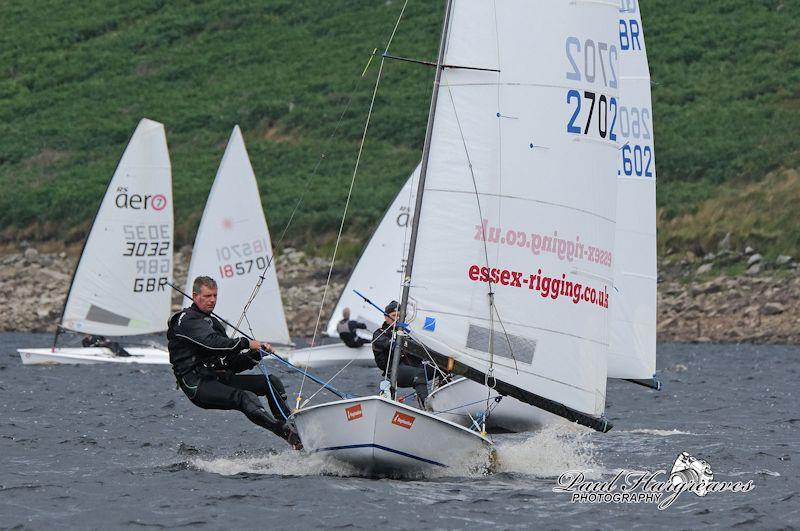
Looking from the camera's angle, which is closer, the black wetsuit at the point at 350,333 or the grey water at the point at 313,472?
the grey water at the point at 313,472

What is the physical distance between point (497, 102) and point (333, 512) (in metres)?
4.06

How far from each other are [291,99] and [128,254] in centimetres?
3576

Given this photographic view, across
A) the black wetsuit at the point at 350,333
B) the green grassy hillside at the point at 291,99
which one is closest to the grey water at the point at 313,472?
the black wetsuit at the point at 350,333

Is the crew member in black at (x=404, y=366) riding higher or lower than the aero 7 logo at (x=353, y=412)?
lower

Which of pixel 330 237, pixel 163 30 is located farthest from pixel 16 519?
pixel 163 30

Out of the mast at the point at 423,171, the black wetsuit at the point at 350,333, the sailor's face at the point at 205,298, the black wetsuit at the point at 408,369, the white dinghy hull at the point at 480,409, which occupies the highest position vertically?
the mast at the point at 423,171

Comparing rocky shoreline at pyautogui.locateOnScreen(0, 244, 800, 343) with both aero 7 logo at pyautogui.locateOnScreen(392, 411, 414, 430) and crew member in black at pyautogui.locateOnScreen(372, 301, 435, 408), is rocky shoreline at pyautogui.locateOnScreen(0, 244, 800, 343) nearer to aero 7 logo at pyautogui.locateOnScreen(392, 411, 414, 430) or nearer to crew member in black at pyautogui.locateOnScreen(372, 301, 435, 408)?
crew member in black at pyautogui.locateOnScreen(372, 301, 435, 408)

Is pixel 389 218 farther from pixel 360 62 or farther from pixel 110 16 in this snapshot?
pixel 110 16

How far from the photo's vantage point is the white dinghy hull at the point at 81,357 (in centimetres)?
2602

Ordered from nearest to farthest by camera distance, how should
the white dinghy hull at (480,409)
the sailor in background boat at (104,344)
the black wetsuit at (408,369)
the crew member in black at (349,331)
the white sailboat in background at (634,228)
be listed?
the black wetsuit at (408,369), the white dinghy hull at (480,409), the white sailboat in background at (634,228), the crew member in black at (349,331), the sailor in background boat at (104,344)

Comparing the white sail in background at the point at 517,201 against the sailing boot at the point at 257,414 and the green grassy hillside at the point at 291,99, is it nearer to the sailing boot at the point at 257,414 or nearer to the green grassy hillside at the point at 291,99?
the sailing boot at the point at 257,414

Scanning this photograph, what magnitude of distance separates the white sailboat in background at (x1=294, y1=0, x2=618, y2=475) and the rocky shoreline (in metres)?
22.2

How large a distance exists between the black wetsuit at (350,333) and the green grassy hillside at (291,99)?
1640cm

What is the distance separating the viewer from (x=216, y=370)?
12.9m
